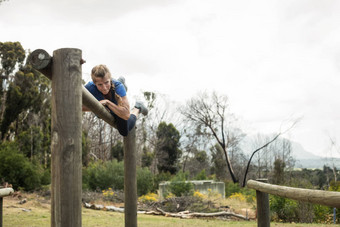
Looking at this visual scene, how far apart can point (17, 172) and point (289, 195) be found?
11632mm

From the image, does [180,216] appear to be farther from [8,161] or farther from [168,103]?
[168,103]

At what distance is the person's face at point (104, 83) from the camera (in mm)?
3326

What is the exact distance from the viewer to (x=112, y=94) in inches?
146

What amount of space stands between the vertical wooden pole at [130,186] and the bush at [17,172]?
9180 mm

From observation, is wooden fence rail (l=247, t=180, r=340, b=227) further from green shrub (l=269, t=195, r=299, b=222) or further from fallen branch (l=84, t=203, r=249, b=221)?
fallen branch (l=84, t=203, r=249, b=221)

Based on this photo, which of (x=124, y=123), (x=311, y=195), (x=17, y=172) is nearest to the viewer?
(x=311, y=195)

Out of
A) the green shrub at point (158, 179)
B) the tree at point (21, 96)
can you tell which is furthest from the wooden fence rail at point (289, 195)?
the tree at point (21, 96)

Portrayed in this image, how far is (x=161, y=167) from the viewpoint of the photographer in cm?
2331

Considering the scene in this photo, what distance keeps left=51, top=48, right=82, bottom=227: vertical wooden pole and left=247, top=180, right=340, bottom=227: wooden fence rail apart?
1523 millimetres

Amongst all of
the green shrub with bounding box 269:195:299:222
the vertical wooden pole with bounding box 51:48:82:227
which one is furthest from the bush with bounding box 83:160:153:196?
the vertical wooden pole with bounding box 51:48:82:227

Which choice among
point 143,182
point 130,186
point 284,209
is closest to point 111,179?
point 143,182

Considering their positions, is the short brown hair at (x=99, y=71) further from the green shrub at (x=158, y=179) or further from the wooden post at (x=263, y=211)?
the green shrub at (x=158, y=179)

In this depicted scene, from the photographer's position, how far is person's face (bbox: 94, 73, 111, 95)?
3326mm

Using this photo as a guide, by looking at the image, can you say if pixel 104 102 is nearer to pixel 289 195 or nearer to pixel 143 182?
pixel 289 195
